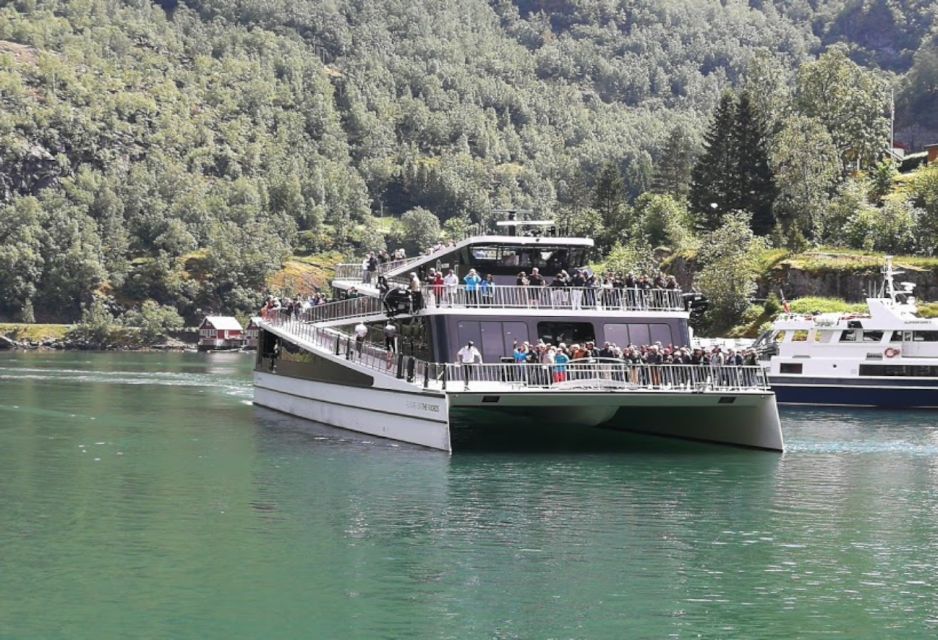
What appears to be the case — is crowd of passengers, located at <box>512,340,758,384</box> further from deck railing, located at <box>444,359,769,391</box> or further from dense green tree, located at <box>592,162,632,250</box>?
dense green tree, located at <box>592,162,632,250</box>

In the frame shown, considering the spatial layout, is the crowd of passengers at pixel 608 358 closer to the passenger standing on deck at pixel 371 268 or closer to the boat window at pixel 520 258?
the boat window at pixel 520 258

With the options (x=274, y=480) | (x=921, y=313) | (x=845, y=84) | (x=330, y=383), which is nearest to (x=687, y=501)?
(x=274, y=480)

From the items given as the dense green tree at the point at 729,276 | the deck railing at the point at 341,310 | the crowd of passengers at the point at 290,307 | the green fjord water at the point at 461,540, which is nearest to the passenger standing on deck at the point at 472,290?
the green fjord water at the point at 461,540

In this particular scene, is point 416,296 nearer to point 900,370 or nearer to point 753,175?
point 900,370

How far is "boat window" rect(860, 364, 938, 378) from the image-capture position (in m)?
61.1

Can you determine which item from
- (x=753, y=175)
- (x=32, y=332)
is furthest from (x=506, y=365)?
Result: (x=32, y=332)

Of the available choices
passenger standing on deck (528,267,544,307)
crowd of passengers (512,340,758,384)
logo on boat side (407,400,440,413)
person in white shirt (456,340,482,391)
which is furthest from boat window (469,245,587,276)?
logo on boat side (407,400,440,413)

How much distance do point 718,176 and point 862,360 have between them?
5137cm

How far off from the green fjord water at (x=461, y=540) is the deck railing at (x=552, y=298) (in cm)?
416

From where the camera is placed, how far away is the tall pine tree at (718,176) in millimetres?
108625

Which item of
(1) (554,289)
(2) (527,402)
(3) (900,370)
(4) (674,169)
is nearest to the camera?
(2) (527,402)

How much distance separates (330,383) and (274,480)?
42.8 feet

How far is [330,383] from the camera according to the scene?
4734 cm

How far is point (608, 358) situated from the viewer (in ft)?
127
